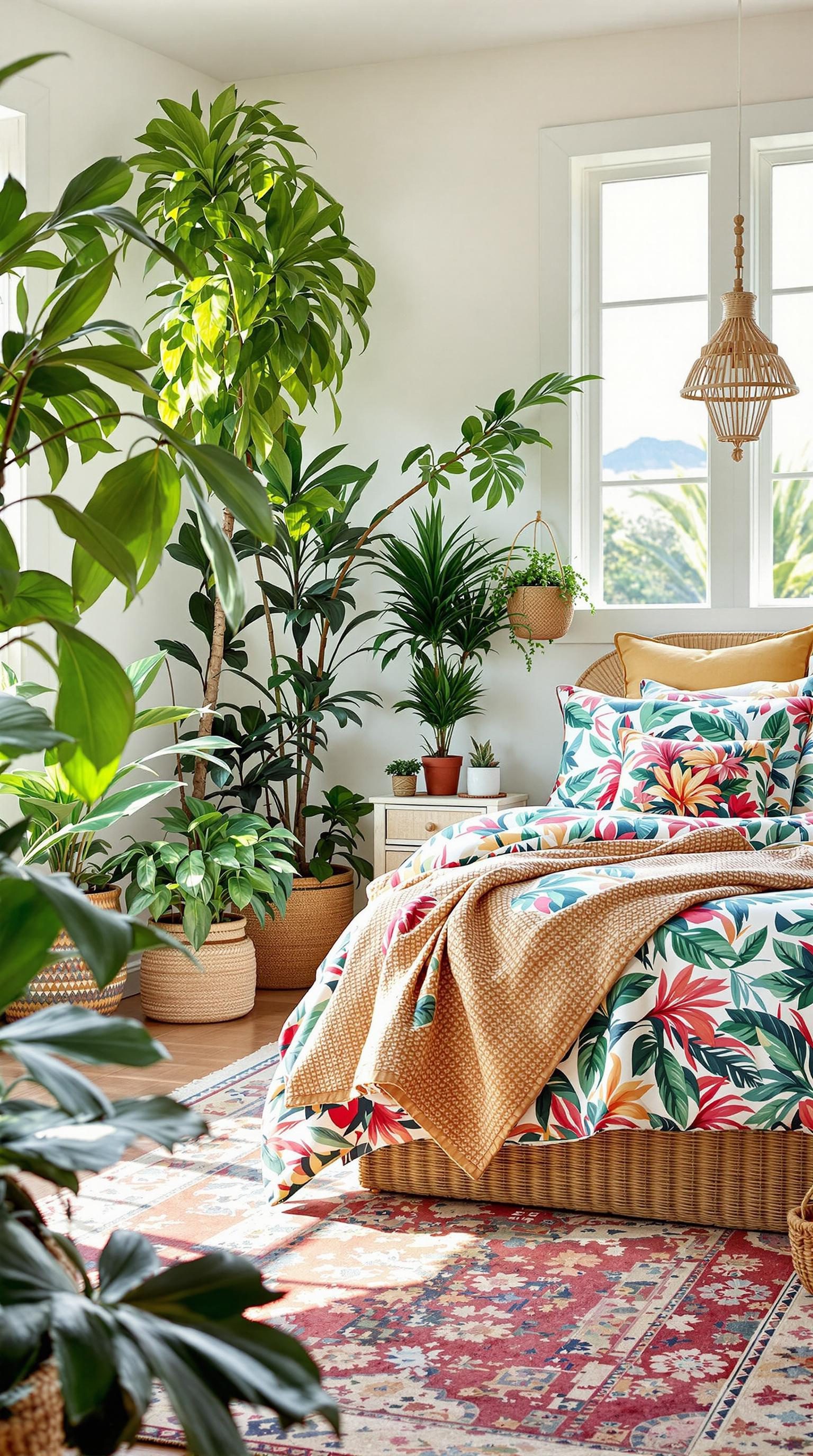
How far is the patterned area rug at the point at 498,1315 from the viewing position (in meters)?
1.95

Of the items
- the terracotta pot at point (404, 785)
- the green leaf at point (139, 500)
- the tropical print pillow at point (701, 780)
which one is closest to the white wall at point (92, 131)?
the terracotta pot at point (404, 785)

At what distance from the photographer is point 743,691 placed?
416 centimetres

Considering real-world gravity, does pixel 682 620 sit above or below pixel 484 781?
above

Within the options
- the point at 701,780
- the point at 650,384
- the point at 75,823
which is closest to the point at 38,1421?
the point at 75,823

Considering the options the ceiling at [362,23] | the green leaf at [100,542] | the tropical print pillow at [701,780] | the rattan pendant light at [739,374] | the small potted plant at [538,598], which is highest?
the ceiling at [362,23]

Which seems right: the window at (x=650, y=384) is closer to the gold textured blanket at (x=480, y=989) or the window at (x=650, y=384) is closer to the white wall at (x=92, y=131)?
the white wall at (x=92, y=131)

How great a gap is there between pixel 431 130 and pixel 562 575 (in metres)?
1.73

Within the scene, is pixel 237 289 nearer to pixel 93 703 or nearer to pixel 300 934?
pixel 300 934

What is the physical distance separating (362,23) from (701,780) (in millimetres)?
2868

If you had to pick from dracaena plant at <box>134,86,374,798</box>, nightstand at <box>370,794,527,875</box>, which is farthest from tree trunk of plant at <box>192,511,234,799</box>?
nightstand at <box>370,794,527,875</box>

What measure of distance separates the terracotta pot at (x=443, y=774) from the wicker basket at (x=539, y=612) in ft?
1.63

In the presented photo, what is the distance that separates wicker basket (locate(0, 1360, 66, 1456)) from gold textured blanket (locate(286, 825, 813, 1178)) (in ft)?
4.82

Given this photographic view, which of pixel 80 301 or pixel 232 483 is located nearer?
pixel 232 483

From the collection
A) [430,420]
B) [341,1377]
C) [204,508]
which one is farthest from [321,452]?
[204,508]
